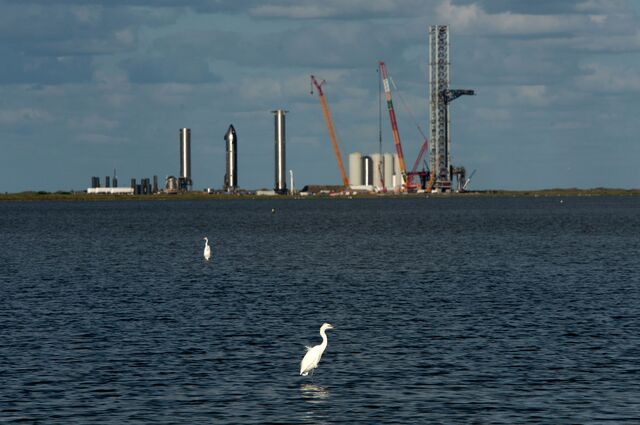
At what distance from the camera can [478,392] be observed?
3756 centimetres

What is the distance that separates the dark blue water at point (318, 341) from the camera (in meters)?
35.6

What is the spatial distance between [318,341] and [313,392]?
36.0 feet

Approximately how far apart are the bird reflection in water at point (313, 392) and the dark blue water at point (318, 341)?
9cm

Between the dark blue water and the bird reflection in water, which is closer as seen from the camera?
the dark blue water

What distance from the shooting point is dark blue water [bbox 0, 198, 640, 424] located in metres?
35.6

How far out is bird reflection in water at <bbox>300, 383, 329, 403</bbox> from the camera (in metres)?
36.9

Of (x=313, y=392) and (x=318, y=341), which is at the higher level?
(x=318, y=341)

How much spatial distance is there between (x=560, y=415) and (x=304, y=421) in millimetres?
7534

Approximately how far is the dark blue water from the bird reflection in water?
0.09 metres

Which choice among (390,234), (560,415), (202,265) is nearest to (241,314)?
(560,415)

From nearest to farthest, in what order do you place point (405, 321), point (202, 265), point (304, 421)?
point (304, 421) → point (405, 321) → point (202, 265)

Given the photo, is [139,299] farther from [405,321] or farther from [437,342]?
[437,342]

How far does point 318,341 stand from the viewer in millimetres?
48781

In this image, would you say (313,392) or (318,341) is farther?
(318,341)
